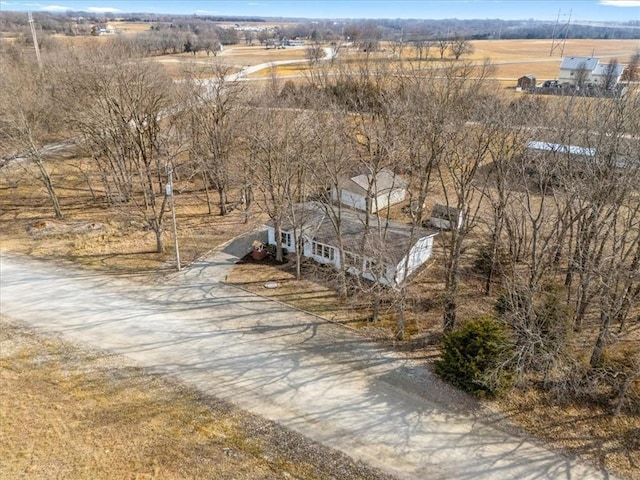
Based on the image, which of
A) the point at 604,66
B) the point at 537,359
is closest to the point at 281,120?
the point at 537,359

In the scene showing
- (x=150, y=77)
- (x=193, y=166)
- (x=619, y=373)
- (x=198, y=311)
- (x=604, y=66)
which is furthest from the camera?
(x=604, y=66)

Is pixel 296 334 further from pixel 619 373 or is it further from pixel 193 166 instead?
pixel 193 166

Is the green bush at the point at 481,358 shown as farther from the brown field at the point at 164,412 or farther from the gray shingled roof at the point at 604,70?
the gray shingled roof at the point at 604,70

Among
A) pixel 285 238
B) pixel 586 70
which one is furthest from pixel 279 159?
pixel 586 70

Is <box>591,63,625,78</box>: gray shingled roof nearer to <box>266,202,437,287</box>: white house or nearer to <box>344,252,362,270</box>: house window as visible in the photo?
<box>266,202,437,287</box>: white house

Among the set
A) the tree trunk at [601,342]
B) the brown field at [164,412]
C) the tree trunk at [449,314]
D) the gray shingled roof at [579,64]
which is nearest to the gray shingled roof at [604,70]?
the gray shingled roof at [579,64]
